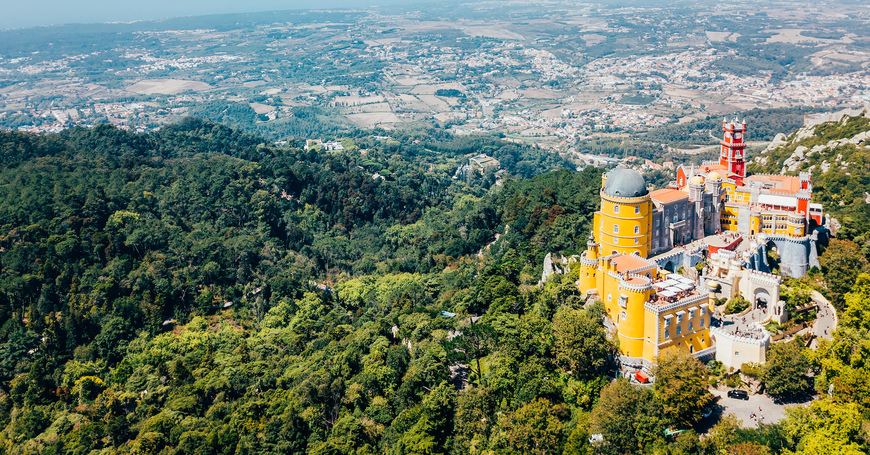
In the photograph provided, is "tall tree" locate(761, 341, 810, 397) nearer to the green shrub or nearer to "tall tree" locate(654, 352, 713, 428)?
the green shrub

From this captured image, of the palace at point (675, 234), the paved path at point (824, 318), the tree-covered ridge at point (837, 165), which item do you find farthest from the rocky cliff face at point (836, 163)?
the paved path at point (824, 318)

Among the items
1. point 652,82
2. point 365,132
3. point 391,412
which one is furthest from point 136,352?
point 652,82

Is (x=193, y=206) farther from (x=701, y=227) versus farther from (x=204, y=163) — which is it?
(x=701, y=227)

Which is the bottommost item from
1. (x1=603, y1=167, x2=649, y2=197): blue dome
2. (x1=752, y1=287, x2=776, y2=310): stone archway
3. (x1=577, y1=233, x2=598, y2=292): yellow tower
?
(x1=752, y1=287, x2=776, y2=310): stone archway

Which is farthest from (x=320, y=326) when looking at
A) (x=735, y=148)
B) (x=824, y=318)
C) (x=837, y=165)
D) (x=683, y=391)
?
(x=837, y=165)

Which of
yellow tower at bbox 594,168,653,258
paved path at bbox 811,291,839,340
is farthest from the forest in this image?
yellow tower at bbox 594,168,653,258
